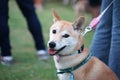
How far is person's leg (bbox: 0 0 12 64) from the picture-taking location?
4.70 meters

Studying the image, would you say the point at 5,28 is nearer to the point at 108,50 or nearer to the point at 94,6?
the point at 108,50

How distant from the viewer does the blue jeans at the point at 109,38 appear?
12.1 feet

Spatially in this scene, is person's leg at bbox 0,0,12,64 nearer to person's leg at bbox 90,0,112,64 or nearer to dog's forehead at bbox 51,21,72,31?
person's leg at bbox 90,0,112,64

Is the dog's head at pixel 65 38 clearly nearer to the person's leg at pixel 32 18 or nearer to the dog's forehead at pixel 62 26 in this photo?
the dog's forehead at pixel 62 26

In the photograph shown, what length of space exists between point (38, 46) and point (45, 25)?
277 centimetres

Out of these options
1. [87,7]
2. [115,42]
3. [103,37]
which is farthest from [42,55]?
[87,7]

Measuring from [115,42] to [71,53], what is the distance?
0.65 m

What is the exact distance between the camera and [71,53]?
10.6ft

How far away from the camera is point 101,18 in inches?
154

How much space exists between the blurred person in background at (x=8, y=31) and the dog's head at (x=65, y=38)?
161cm

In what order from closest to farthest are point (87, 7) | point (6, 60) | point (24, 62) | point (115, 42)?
point (115, 42) → point (6, 60) → point (24, 62) → point (87, 7)

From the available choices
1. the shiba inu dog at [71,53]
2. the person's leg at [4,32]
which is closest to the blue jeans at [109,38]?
the shiba inu dog at [71,53]

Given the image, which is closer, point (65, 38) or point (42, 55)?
point (65, 38)

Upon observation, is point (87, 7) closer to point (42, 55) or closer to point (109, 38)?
point (42, 55)
